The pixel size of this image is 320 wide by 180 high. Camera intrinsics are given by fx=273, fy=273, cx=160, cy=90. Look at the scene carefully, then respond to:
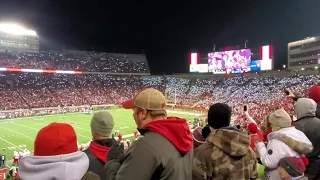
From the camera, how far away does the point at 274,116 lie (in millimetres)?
3307

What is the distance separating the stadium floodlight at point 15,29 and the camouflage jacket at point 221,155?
56.3 metres

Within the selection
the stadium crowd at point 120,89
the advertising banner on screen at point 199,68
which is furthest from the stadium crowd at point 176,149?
the advertising banner on screen at point 199,68

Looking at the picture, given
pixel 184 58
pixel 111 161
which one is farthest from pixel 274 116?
pixel 184 58

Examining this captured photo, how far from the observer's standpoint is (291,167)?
2799 mm

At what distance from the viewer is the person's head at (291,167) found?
280 centimetres

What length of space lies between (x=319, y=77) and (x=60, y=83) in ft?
141

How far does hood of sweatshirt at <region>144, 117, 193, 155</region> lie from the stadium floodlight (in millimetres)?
56343

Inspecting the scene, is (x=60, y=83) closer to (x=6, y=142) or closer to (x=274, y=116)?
(x=6, y=142)

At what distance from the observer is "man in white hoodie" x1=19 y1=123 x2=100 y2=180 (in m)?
1.61

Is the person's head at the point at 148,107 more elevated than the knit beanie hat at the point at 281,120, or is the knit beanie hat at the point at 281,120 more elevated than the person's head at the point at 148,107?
the person's head at the point at 148,107

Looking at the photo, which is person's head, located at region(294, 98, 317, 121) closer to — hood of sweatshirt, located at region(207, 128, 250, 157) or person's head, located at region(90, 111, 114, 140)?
hood of sweatshirt, located at region(207, 128, 250, 157)

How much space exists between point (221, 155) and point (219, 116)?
14.4 inches

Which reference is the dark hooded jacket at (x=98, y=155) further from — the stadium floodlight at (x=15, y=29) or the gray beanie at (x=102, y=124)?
the stadium floodlight at (x=15, y=29)

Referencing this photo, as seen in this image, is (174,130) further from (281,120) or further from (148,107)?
(281,120)
